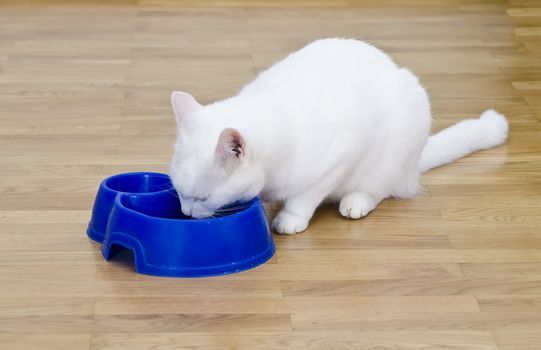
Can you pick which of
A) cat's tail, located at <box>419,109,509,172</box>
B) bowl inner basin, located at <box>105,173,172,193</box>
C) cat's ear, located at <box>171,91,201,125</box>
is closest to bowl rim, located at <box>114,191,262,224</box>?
bowl inner basin, located at <box>105,173,172,193</box>

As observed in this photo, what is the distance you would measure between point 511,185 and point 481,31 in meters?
1.60

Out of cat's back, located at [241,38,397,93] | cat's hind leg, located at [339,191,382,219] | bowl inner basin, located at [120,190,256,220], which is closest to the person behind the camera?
bowl inner basin, located at [120,190,256,220]

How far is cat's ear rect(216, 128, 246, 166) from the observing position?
7.72ft

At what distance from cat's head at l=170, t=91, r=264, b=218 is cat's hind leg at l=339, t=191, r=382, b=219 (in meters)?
0.43

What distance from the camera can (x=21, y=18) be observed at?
457cm

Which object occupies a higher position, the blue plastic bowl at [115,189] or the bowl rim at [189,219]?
the bowl rim at [189,219]

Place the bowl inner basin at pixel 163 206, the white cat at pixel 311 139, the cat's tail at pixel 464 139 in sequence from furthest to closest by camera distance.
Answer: the cat's tail at pixel 464 139
the bowl inner basin at pixel 163 206
the white cat at pixel 311 139

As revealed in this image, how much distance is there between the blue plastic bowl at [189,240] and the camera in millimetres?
2479

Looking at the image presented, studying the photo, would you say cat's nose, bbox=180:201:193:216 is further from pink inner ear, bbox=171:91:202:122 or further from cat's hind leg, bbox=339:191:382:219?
cat's hind leg, bbox=339:191:382:219

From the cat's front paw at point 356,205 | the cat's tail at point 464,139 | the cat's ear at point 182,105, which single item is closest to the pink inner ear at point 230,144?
the cat's ear at point 182,105

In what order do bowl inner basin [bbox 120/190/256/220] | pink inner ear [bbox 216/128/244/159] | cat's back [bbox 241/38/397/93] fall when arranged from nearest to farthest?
pink inner ear [bbox 216/128/244/159], bowl inner basin [bbox 120/190/256/220], cat's back [bbox 241/38/397/93]

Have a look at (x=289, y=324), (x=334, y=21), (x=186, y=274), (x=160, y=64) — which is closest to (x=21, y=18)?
(x=160, y=64)

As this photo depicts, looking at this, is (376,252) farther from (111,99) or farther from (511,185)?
Answer: (111,99)

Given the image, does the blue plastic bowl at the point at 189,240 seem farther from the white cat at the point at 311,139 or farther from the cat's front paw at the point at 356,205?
the cat's front paw at the point at 356,205
